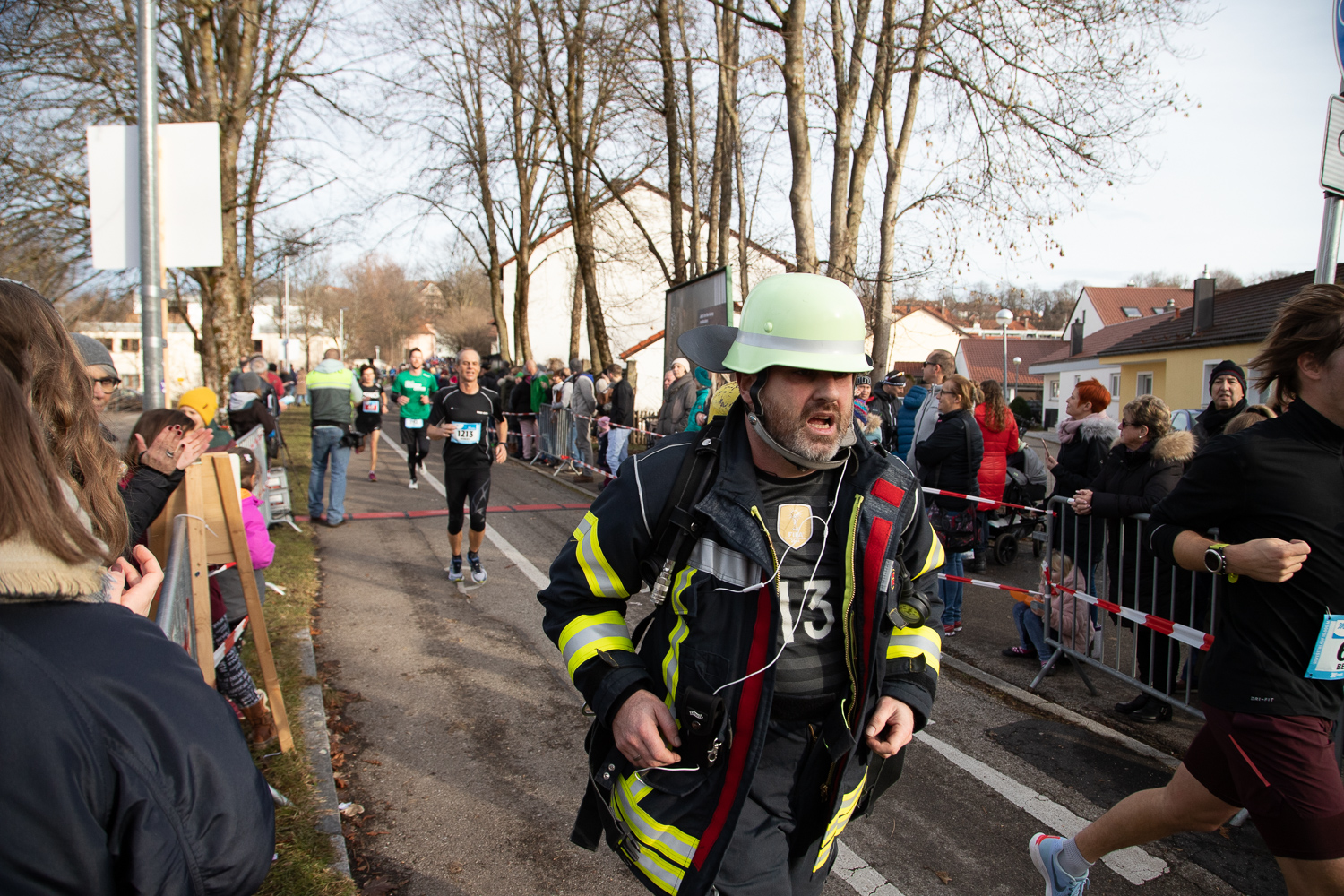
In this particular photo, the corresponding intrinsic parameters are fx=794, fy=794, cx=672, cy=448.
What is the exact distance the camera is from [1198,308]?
2734 cm

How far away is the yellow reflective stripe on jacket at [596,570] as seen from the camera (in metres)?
1.96

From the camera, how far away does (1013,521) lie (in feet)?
29.2

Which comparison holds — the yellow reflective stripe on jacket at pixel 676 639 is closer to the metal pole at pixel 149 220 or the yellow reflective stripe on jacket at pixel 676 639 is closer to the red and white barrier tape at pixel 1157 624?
the red and white barrier tape at pixel 1157 624

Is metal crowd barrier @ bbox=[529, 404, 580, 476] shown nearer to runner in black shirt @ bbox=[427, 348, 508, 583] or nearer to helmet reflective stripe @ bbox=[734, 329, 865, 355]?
runner in black shirt @ bbox=[427, 348, 508, 583]

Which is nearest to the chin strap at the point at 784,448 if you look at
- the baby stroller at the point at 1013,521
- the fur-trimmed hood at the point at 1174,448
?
the fur-trimmed hood at the point at 1174,448

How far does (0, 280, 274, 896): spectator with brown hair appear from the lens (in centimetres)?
102

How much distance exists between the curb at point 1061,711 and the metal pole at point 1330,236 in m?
2.52

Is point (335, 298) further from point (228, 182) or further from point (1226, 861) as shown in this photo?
point (1226, 861)

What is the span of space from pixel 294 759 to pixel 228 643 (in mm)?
630

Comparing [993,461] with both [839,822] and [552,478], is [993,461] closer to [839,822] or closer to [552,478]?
[839,822]

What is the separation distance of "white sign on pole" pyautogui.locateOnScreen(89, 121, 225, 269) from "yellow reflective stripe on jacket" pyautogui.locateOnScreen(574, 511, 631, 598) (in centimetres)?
410

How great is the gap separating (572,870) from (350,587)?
4566mm

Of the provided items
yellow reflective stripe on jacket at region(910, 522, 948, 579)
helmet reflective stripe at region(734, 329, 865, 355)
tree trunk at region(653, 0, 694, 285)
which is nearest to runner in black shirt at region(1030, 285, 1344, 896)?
yellow reflective stripe on jacket at region(910, 522, 948, 579)

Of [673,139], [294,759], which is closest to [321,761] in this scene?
[294,759]
